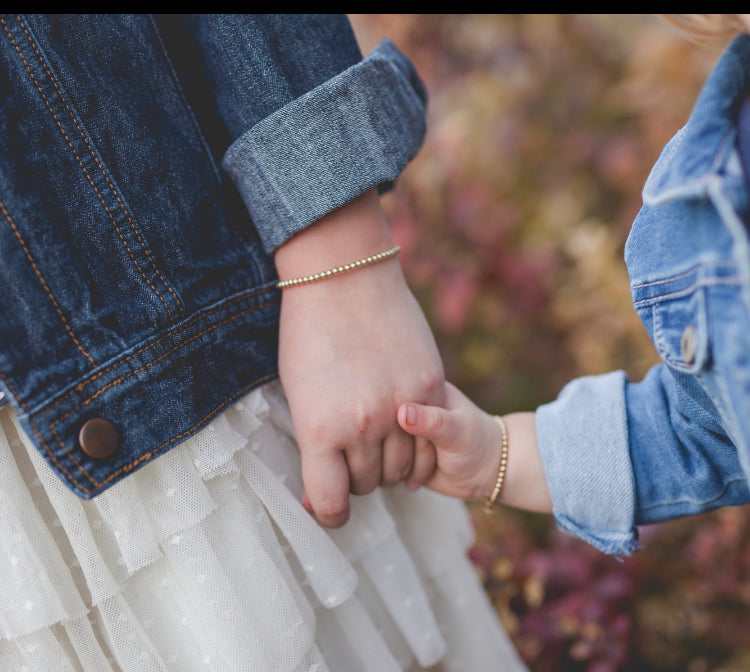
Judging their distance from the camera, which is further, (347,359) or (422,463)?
(422,463)

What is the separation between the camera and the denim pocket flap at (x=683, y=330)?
1.98 ft

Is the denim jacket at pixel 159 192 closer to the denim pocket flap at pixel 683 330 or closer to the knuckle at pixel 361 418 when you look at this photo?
the knuckle at pixel 361 418

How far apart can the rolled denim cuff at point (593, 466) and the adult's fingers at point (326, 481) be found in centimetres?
30

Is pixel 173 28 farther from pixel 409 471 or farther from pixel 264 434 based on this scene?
pixel 409 471

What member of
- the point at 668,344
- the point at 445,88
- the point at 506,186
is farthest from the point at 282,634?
the point at 445,88

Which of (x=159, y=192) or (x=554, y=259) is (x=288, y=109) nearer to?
(x=159, y=192)

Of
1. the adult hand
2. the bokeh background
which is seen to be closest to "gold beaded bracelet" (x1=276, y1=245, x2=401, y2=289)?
the adult hand

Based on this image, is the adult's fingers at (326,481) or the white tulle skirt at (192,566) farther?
the adult's fingers at (326,481)

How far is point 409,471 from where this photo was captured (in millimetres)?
917

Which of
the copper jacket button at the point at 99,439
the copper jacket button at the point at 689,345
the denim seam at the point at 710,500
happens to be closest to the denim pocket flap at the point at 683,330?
the copper jacket button at the point at 689,345

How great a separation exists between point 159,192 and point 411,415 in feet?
1.28

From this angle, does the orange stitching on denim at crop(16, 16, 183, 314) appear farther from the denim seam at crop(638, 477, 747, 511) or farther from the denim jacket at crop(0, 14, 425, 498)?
the denim seam at crop(638, 477, 747, 511)

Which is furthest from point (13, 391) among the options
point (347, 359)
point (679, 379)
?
point (679, 379)

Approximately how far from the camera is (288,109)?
2.60ft
